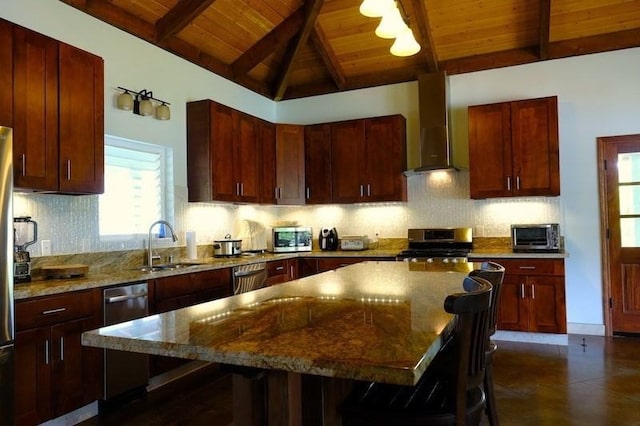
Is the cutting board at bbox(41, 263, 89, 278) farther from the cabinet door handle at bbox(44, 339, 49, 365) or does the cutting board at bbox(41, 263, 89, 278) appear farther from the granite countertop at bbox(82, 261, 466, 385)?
the granite countertop at bbox(82, 261, 466, 385)

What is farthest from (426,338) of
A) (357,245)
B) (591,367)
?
(357,245)

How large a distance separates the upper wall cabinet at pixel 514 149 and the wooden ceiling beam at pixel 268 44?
7.08ft

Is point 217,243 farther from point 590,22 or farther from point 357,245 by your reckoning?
point 590,22

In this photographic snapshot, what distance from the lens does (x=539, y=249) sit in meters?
4.58

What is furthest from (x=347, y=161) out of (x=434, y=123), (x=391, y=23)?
(x=391, y=23)

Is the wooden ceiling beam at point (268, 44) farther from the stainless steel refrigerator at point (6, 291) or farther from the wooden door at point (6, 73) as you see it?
the stainless steel refrigerator at point (6, 291)

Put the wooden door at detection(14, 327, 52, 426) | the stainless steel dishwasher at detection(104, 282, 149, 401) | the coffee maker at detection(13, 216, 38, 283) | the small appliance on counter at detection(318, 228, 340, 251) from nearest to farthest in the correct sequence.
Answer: the wooden door at detection(14, 327, 52, 426) < the coffee maker at detection(13, 216, 38, 283) < the stainless steel dishwasher at detection(104, 282, 149, 401) < the small appliance on counter at detection(318, 228, 340, 251)

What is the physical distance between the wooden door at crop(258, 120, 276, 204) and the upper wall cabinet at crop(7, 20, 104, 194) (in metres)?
2.20

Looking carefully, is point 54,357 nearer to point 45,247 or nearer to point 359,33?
point 45,247

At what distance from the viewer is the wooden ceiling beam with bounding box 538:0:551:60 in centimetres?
439

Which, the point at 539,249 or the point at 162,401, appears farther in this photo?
the point at 539,249

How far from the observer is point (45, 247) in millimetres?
3240

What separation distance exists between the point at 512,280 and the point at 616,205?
4.73 feet

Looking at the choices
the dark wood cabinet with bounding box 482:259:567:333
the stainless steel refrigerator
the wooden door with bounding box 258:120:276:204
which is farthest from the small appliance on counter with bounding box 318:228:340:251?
the stainless steel refrigerator
